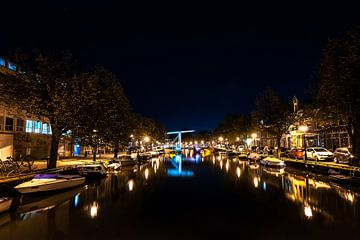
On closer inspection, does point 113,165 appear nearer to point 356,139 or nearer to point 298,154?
point 298,154

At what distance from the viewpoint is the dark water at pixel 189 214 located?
1187 centimetres

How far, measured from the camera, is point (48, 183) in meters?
20.1

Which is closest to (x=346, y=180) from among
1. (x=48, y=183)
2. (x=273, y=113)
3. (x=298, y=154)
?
(x=298, y=154)

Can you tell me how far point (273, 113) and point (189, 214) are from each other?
45190 millimetres

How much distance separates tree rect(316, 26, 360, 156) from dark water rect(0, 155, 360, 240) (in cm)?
881

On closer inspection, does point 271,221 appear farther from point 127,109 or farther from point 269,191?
point 127,109

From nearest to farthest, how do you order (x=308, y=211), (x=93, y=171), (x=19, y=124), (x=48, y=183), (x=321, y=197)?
(x=308, y=211) → (x=321, y=197) → (x=48, y=183) → (x=93, y=171) → (x=19, y=124)

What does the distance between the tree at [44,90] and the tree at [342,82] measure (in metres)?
24.9

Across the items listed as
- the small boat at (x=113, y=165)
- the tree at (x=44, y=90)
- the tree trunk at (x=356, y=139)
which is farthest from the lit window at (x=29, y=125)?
the tree trunk at (x=356, y=139)

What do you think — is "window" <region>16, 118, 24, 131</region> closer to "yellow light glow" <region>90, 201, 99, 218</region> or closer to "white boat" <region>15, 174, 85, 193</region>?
"white boat" <region>15, 174, 85, 193</region>

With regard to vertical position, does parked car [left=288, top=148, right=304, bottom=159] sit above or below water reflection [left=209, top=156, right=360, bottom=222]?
above

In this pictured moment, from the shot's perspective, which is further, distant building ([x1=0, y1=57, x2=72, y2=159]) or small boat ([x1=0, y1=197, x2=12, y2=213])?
distant building ([x1=0, y1=57, x2=72, y2=159])

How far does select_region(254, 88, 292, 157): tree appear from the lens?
55.3 metres

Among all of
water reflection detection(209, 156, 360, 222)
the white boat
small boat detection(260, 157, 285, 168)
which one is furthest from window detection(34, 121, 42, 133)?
small boat detection(260, 157, 285, 168)
